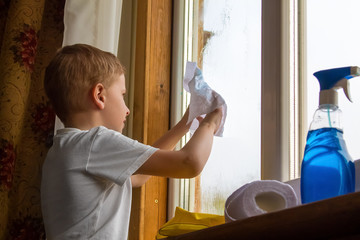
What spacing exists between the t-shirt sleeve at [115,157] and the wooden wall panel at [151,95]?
0.48 metres

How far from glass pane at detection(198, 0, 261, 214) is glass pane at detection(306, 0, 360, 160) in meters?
0.19

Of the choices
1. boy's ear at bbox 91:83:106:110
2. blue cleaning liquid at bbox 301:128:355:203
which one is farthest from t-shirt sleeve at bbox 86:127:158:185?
blue cleaning liquid at bbox 301:128:355:203

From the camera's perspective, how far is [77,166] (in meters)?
1.07

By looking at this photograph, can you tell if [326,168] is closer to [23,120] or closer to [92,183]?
[92,183]

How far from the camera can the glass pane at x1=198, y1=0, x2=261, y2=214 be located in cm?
134

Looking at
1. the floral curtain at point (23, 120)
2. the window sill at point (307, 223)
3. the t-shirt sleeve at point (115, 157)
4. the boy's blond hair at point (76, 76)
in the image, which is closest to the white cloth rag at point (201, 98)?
the t-shirt sleeve at point (115, 157)

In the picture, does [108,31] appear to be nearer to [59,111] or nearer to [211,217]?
[59,111]

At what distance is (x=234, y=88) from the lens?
1425 mm

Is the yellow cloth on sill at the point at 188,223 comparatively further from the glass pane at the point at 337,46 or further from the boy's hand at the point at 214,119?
the glass pane at the point at 337,46

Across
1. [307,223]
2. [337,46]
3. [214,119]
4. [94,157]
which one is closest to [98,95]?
[94,157]

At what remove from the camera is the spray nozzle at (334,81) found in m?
0.84

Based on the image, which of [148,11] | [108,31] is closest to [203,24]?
[148,11]

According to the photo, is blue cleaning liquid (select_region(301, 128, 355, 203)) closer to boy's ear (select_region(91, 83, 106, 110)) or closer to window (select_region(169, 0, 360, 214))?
window (select_region(169, 0, 360, 214))

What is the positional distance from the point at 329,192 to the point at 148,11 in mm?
1034
